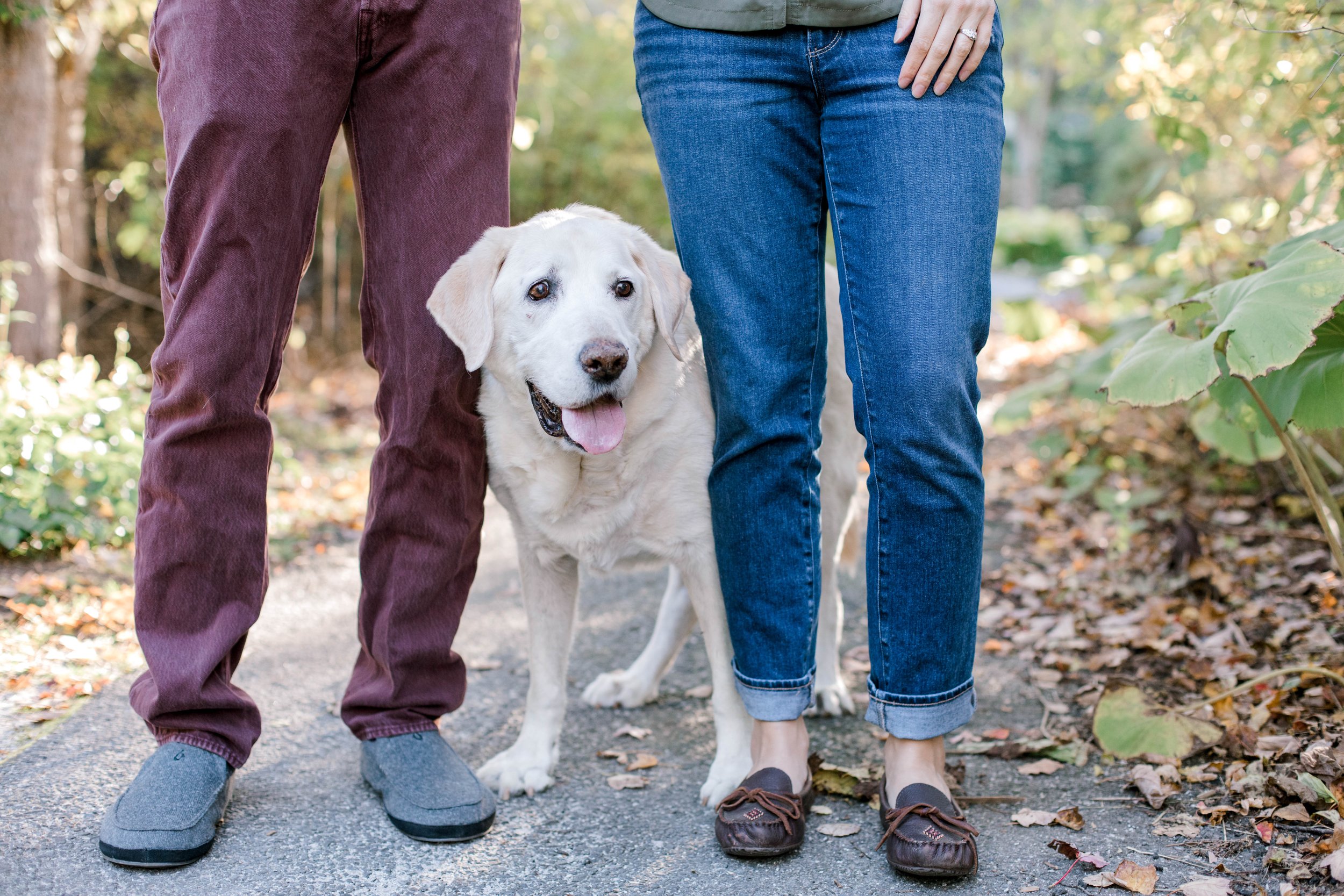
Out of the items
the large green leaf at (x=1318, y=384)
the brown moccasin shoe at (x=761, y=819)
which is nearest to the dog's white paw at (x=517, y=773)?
the brown moccasin shoe at (x=761, y=819)

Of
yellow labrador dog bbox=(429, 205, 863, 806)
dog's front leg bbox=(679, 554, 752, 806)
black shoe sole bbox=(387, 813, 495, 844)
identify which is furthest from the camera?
dog's front leg bbox=(679, 554, 752, 806)

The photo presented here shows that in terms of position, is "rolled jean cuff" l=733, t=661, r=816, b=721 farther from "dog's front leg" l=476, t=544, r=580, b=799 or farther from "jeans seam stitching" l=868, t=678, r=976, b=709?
"dog's front leg" l=476, t=544, r=580, b=799

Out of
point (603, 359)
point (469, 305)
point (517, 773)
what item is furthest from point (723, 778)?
point (469, 305)

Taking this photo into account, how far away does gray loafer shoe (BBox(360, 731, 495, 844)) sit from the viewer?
6.82 feet

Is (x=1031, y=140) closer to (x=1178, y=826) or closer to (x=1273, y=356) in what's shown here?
(x=1273, y=356)

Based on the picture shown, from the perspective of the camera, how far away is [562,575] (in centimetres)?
249

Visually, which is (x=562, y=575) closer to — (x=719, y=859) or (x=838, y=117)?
(x=719, y=859)

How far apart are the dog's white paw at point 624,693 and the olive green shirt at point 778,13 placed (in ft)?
5.54

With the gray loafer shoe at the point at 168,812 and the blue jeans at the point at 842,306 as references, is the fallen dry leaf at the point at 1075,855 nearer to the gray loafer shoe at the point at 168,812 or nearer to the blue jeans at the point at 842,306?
the blue jeans at the point at 842,306

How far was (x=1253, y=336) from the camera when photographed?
2012 millimetres

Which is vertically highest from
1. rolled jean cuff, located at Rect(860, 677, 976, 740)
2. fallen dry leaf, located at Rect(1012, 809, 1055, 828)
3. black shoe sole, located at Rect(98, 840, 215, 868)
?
rolled jean cuff, located at Rect(860, 677, 976, 740)

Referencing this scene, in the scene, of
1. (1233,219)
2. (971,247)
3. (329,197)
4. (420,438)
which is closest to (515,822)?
(420,438)

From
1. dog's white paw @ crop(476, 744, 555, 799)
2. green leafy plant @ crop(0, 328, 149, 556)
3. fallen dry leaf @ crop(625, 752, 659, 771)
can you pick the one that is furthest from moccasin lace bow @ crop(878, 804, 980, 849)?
green leafy plant @ crop(0, 328, 149, 556)

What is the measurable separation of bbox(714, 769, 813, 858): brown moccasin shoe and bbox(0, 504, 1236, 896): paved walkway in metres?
0.04
